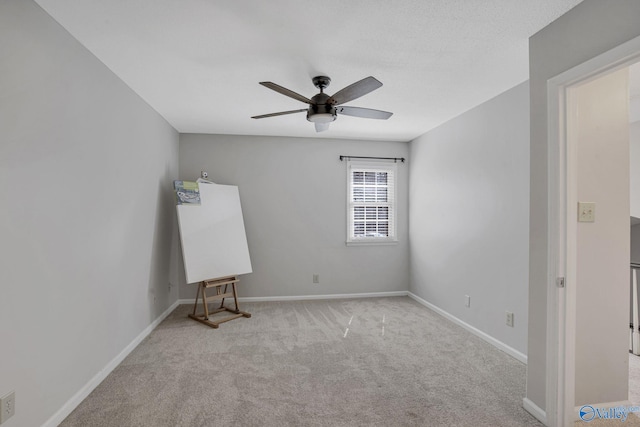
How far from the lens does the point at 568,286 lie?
6.30ft

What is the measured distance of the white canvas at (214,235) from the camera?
391cm

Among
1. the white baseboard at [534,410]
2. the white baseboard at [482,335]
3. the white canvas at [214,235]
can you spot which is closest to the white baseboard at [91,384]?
the white canvas at [214,235]

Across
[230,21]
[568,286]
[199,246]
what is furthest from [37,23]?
[568,286]

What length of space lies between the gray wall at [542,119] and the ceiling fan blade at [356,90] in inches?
39.7

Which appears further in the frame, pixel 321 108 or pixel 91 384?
pixel 321 108

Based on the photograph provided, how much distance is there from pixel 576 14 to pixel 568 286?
1532mm

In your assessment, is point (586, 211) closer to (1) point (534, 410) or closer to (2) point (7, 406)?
(1) point (534, 410)

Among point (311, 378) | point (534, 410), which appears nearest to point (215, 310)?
point (311, 378)

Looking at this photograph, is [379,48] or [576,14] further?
[379,48]

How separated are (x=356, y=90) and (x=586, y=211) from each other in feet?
5.54

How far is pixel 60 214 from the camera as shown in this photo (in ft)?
6.65

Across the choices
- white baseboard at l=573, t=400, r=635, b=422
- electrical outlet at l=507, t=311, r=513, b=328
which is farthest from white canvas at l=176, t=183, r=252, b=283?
white baseboard at l=573, t=400, r=635, b=422

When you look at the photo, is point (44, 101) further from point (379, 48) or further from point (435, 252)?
point (435, 252)

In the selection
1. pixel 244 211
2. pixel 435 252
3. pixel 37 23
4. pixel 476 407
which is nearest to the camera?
pixel 37 23
